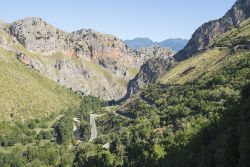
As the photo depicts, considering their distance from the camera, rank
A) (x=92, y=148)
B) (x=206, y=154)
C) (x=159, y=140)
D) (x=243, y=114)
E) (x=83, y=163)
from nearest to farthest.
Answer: (x=243, y=114)
(x=206, y=154)
(x=159, y=140)
(x=83, y=163)
(x=92, y=148)

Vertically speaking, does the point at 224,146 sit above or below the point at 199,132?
above

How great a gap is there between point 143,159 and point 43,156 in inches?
3202

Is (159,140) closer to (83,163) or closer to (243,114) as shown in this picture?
(83,163)

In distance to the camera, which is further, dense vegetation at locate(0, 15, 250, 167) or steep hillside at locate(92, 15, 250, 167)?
dense vegetation at locate(0, 15, 250, 167)

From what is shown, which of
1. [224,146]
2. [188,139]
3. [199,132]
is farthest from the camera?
[188,139]

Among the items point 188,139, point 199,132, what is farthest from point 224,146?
point 188,139

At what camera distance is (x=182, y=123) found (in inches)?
5802

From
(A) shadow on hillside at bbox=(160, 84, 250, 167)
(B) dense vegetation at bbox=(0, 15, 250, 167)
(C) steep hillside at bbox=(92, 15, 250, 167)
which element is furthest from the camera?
(B) dense vegetation at bbox=(0, 15, 250, 167)

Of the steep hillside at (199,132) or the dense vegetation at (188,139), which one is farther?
the dense vegetation at (188,139)

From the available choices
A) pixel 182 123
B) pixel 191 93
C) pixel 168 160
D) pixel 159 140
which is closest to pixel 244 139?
pixel 168 160

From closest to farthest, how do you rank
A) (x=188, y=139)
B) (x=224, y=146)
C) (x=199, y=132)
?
(x=224, y=146) < (x=199, y=132) < (x=188, y=139)

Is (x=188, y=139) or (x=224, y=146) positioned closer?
(x=224, y=146)

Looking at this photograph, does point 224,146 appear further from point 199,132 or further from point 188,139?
point 188,139

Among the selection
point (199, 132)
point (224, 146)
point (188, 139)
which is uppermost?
point (224, 146)
